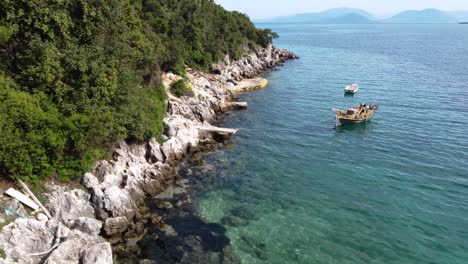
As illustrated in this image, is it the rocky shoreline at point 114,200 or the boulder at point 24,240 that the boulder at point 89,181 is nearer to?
the rocky shoreline at point 114,200

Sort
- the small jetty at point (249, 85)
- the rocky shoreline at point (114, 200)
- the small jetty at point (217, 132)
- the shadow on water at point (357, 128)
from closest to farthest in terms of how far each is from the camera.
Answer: the rocky shoreline at point (114, 200) → the small jetty at point (217, 132) → the shadow on water at point (357, 128) → the small jetty at point (249, 85)

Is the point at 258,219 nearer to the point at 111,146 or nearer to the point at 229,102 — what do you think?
the point at 111,146

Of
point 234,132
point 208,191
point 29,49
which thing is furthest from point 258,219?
point 29,49

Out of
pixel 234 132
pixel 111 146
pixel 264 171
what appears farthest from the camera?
pixel 234 132

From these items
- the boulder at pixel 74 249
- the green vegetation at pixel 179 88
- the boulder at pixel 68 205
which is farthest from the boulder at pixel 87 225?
the green vegetation at pixel 179 88

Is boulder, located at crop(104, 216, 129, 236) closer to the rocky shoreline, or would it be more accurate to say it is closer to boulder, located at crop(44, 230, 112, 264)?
the rocky shoreline

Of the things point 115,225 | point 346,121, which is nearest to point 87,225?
point 115,225

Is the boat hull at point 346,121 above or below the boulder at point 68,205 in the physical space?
below
